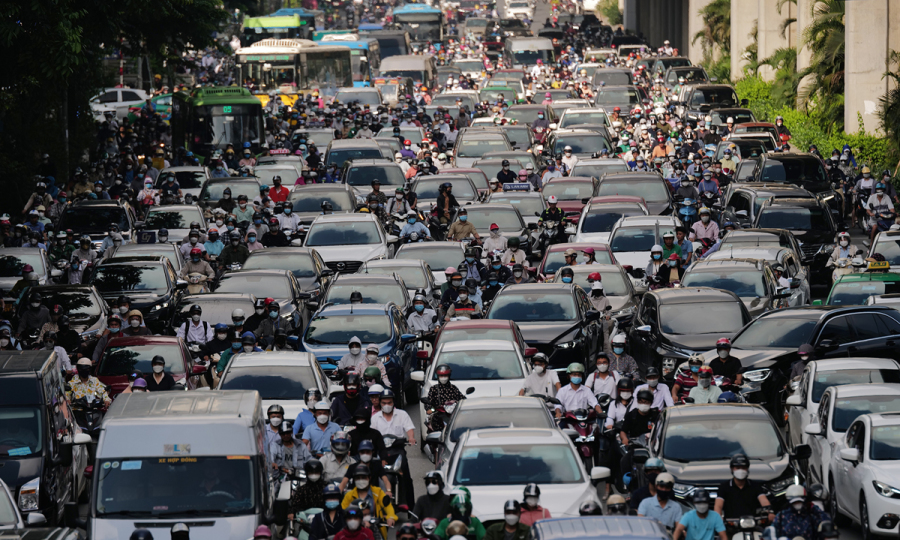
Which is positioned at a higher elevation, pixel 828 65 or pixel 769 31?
pixel 769 31

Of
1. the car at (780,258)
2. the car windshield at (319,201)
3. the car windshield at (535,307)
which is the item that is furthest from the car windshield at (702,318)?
the car windshield at (319,201)

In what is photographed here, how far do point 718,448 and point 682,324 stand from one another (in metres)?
6.57

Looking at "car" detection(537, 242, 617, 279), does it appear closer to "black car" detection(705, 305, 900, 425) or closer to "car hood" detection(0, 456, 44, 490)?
"black car" detection(705, 305, 900, 425)

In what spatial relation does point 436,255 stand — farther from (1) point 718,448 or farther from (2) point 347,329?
(1) point 718,448

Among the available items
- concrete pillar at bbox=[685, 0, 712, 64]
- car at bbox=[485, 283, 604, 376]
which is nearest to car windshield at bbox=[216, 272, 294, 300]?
car at bbox=[485, 283, 604, 376]

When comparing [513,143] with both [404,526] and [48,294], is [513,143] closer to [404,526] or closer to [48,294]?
[48,294]

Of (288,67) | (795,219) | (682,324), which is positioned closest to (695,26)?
(288,67)

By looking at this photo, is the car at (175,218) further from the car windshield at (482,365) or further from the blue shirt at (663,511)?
the blue shirt at (663,511)

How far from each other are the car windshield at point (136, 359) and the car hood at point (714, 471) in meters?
7.15

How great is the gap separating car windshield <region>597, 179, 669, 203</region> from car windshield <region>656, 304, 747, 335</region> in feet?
36.5

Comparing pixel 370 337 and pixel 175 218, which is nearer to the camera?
pixel 370 337

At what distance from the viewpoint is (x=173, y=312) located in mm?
24156

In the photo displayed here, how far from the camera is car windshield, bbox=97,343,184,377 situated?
65.2 feet

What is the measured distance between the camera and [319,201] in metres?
33.1
